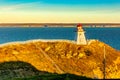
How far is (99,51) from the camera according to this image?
8438cm

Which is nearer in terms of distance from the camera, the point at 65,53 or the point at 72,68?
the point at 72,68

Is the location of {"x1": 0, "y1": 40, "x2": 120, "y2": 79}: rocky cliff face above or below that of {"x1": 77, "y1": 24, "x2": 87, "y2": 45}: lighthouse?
below

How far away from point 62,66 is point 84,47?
13073 mm

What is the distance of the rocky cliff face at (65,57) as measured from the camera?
71000 mm

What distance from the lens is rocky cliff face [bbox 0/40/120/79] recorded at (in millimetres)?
71000

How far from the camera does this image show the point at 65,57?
7662cm

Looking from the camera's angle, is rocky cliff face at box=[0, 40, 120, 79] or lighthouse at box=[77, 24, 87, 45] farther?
lighthouse at box=[77, 24, 87, 45]

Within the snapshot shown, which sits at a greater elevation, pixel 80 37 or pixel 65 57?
pixel 80 37

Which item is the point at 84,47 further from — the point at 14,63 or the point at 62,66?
the point at 14,63

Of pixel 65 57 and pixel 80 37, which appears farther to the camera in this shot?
pixel 80 37

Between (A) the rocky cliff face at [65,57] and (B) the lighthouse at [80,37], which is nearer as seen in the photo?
(A) the rocky cliff face at [65,57]

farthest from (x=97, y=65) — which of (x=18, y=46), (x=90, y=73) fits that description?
(x=18, y=46)

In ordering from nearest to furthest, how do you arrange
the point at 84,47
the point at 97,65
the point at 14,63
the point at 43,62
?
the point at 14,63 → the point at 43,62 → the point at 97,65 → the point at 84,47

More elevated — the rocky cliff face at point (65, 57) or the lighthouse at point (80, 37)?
the lighthouse at point (80, 37)
